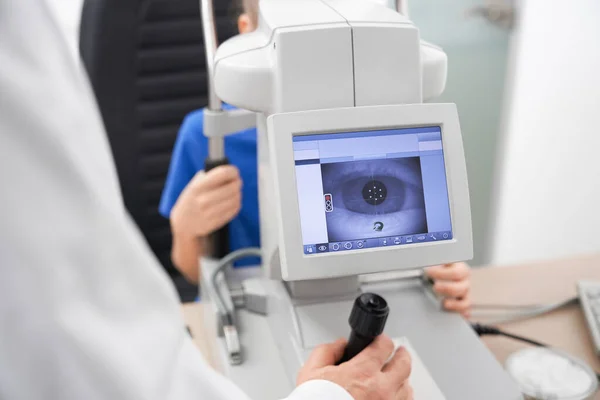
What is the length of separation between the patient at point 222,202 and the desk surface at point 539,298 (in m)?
0.12

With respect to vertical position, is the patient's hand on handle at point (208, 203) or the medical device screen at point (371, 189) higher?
the medical device screen at point (371, 189)

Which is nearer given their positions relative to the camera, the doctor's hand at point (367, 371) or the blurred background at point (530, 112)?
the doctor's hand at point (367, 371)

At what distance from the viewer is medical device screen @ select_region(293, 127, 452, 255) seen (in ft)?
1.95

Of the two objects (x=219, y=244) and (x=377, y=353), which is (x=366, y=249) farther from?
(x=219, y=244)

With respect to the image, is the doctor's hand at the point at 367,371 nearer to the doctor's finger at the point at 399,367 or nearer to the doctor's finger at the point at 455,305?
the doctor's finger at the point at 399,367

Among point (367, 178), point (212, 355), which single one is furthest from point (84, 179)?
point (212, 355)

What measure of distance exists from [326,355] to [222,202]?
40 centimetres

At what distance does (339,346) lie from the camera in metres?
0.63

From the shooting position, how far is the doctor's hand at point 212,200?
939 millimetres

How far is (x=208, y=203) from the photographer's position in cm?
96

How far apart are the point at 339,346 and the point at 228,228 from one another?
44 centimetres

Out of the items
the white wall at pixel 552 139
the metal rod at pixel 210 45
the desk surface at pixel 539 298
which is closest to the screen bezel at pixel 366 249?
the metal rod at pixel 210 45

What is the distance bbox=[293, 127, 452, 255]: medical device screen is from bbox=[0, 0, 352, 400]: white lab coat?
0.24m

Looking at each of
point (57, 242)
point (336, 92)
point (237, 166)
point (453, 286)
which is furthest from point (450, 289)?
point (57, 242)
